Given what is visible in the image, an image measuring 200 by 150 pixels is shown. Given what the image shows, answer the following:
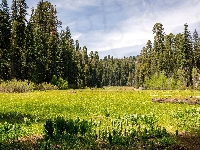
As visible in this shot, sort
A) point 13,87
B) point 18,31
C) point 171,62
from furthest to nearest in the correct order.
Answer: point 171,62 → point 18,31 → point 13,87

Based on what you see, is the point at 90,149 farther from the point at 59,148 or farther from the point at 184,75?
the point at 184,75

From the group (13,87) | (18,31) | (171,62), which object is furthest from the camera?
(171,62)

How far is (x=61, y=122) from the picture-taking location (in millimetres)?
9648

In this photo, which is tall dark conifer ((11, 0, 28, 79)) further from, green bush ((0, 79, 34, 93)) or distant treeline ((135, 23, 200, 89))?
distant treeline ((135, 23, 200, 89))

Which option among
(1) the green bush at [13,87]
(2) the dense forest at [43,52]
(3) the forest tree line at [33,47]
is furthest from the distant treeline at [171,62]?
(1) the green bush at [13,87]

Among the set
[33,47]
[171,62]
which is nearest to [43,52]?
[33,47]

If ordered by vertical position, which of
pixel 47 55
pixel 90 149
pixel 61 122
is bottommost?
pixel 90 149

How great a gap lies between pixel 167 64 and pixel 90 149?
78662 millimetres

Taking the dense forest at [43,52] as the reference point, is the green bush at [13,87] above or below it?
below

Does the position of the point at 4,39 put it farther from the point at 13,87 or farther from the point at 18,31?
the point at 13,87

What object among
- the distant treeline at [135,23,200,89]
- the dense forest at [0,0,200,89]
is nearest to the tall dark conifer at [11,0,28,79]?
the dense forest at [0,0,200,89]

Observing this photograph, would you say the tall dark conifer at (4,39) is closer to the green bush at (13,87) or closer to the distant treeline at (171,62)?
the green bush at (13,87)

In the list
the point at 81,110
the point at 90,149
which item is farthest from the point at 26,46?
the point at 90,149

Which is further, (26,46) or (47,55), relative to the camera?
(47,55)
